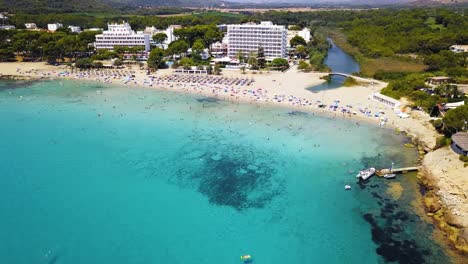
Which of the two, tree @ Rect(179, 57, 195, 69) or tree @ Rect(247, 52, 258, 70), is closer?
tree @ Rect(179, 57, 195, 69)

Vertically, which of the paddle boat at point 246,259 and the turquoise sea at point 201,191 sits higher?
the turquoise sea at point 201,191

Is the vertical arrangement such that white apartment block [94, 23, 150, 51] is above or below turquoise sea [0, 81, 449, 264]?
above

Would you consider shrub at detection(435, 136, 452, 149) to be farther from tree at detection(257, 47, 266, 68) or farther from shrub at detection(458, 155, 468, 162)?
tree at detection(257, 47, 266, 68)

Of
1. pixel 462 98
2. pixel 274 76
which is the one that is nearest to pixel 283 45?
pixel 274 76

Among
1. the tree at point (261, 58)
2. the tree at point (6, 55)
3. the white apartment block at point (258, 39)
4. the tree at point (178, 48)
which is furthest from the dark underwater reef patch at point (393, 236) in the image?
the tree at point (6, 55)

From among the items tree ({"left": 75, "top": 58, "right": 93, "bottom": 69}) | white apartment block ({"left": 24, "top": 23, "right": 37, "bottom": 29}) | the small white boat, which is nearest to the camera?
the small white boat

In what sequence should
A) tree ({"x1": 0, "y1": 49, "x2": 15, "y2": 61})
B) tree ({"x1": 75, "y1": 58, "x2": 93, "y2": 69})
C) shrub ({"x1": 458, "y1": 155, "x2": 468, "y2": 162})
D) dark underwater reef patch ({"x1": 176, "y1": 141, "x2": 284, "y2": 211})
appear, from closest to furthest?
dark underwater reef patch ({"x1": 176, "y1": 141, "x2": 284, "y2": 211}) → shrub ({"x1": 458, "y1": 155, "x2": 468, "y2": 162}) → tree ({"x1": 75, "y1": 58, "x2": 93, "y2": 69}) → tree ({"x1": 0, "y1": 49, "x2": 15, "y2": 61})

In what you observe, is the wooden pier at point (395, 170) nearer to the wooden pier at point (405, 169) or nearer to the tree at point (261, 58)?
the wooden pier at point (405, 169)

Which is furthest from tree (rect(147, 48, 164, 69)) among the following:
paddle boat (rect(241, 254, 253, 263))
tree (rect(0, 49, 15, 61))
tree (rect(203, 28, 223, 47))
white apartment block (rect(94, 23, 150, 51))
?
paddle boat (rect(241, 254, 253, 263))
